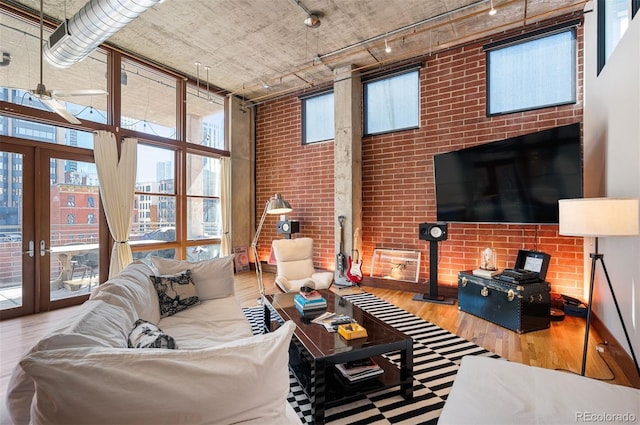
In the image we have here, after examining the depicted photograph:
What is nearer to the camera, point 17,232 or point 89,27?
point 89,27

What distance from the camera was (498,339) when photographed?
9.81ft

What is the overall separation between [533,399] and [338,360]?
3.20ft

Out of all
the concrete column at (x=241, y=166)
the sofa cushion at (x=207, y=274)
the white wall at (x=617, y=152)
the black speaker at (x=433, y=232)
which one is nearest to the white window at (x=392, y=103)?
the black speaker at (x=433, y=232)

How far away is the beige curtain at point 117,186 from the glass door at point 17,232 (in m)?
0.74

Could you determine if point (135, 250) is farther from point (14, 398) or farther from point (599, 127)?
point (599, 127)

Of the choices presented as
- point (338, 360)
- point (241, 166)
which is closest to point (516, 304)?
point (338, 360)

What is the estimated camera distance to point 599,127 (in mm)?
3029

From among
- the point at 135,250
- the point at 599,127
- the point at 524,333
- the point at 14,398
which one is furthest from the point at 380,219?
the point at 14,398

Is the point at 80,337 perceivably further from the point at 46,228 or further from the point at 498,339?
the point at 46,228

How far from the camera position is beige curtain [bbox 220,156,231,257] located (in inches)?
243

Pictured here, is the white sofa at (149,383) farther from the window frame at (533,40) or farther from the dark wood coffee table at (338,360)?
the window frame at (533,40)

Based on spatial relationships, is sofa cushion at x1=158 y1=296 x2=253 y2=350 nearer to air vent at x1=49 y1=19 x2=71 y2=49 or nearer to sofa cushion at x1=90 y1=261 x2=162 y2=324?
sofa cushion at x1=90 y1=261 x2=162 y2=324

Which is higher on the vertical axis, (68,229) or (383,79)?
(383,79)

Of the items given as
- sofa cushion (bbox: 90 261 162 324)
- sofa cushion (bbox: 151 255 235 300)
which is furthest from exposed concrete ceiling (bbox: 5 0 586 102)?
sofa cushion (bbox: 90 261 162 324)
